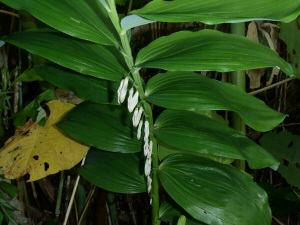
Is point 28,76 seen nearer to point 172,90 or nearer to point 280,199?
point 172,90

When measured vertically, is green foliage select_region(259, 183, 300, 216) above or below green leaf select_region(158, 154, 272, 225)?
below

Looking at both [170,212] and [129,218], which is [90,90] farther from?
[129,218]

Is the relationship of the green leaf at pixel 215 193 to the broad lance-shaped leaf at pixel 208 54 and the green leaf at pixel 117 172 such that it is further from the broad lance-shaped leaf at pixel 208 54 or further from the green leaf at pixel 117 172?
the broad lance-shaped leaf at pixel 208 54

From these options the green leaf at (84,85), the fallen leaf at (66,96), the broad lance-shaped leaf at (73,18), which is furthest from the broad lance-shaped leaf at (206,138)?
the fallen leaf at (66,96)

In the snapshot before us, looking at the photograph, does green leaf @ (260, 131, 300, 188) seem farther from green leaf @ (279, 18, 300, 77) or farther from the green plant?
the green plant

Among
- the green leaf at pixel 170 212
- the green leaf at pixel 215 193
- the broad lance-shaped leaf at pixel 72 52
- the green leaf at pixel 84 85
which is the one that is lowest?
the green leaf at pixel 170 212

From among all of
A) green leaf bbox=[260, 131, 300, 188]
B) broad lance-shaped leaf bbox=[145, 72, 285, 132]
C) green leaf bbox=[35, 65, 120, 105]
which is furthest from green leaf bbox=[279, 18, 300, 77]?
green leaf bbox=[35, 65, 120, 105]

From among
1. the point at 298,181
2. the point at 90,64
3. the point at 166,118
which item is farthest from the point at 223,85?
the point at 298,181
